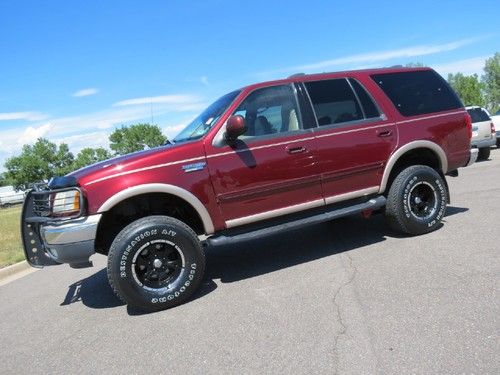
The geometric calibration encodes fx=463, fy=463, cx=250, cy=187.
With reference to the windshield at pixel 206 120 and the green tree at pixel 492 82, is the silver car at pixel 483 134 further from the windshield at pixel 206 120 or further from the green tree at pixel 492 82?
the green tree at pixel 492 82

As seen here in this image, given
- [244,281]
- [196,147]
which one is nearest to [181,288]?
[244,281]

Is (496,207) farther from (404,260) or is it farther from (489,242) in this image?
(404,260)

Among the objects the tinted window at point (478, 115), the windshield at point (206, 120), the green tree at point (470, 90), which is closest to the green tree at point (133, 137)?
the green tree at point (470, 90)

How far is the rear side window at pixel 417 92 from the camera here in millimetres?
5902

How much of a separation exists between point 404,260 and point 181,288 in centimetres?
240

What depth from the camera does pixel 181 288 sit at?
459cm

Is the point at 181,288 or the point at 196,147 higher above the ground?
the point at 196,147

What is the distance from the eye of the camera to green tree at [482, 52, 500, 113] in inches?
3853

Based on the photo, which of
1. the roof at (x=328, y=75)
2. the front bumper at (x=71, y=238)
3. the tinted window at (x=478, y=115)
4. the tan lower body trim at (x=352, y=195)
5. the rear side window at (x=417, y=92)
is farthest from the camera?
the tinted window at (x=478, y=115)

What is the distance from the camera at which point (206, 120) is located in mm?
5363

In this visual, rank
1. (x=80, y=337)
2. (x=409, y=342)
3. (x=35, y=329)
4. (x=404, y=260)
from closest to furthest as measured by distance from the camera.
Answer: (x=409, y=342) < (x=80, y=337) < (x=35, y=329) < (x=404, y=260)

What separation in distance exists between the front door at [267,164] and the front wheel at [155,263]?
1.85 ft

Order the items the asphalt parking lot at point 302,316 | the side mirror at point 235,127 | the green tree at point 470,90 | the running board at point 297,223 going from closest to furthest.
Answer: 1. the asphalt parking lot at point 302,316
2. the side mirror at point 235,127
3. the running board at point 297,223
4. the green tree at point 470,90

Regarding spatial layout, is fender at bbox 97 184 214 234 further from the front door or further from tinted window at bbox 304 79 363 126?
tinted window at bbox 304 79 363 126
